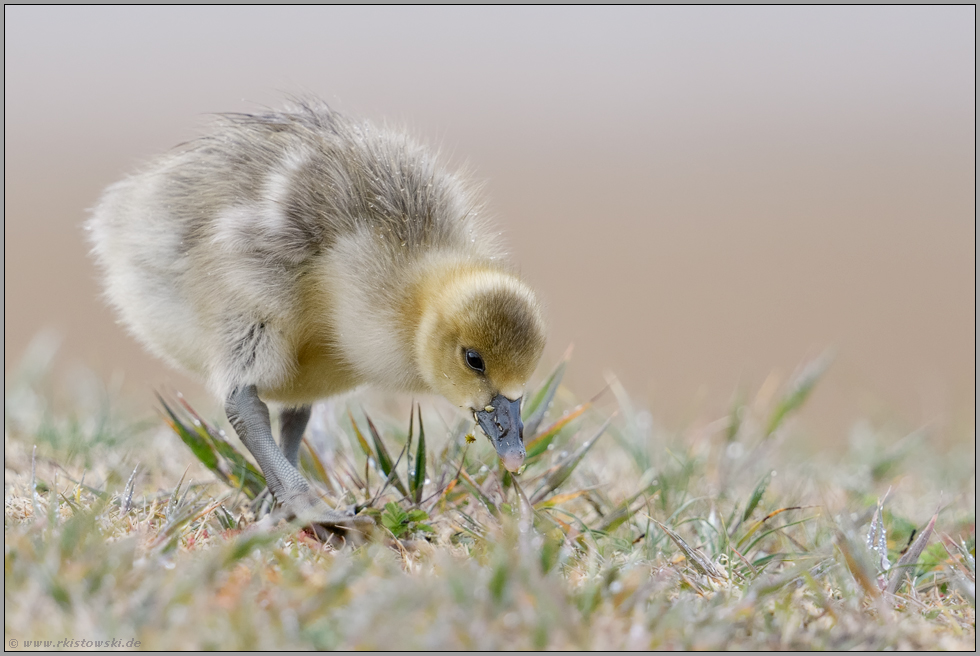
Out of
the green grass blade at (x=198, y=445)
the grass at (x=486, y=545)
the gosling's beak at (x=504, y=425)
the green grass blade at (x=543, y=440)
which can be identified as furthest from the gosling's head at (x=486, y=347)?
the green grass blade at (x=198, y=445)

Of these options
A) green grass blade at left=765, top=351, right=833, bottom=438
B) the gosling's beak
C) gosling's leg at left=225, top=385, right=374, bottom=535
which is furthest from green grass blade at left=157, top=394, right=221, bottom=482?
green grass blade at left=765, top=351, right=833, bottom=438

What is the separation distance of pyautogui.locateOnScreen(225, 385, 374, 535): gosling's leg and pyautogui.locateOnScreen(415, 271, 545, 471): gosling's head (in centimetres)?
58

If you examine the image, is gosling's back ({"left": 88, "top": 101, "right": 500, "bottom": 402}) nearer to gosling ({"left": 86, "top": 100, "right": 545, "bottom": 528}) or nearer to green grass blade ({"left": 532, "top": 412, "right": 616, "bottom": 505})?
gosling ({"left": 86, "top": 100, "right": 545, "bottom": 528})

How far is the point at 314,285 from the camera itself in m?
3.30

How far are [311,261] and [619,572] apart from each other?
158 cm

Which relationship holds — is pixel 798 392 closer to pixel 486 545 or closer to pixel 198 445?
pixel 486 545

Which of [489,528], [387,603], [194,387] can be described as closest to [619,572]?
[489,528]

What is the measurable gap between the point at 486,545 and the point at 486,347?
2.48ft

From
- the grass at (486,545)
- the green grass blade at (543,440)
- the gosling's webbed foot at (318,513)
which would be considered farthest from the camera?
the green grass blade at (543,440)

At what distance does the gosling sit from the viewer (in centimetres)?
316

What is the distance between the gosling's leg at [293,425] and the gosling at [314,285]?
0.44 ft

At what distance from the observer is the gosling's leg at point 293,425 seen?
3.71m

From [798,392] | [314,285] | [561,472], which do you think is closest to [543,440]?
[561,472]

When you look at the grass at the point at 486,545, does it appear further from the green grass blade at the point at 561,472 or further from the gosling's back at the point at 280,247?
the gosling's back at the point at 280,247
